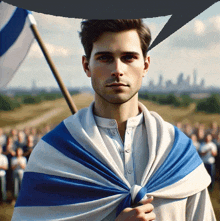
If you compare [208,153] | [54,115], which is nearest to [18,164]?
[208,153]

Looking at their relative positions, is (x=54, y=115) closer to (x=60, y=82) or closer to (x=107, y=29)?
(x=60, y=82)

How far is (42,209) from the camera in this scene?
1.82 meters

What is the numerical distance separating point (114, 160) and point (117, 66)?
1.86 feet

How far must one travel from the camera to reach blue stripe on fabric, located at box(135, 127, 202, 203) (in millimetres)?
1771

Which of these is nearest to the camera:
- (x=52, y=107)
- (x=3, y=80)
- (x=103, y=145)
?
(x=103, y=145)

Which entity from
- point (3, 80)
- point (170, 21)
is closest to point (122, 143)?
point (170, 21)

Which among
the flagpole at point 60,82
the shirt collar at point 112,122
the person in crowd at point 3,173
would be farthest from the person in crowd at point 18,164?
the shirt collar at point 112,122

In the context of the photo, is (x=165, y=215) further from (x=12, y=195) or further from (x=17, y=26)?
(x=12, y=195)

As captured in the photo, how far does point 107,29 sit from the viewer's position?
69.7 inches

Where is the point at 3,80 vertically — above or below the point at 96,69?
above

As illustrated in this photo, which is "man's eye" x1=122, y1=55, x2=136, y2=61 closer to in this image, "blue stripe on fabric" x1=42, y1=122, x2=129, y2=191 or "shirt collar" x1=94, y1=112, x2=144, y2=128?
"shirt collar" x1=94, y1=112, x2=144, y2=128

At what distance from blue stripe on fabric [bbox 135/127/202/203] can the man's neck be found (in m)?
0.33

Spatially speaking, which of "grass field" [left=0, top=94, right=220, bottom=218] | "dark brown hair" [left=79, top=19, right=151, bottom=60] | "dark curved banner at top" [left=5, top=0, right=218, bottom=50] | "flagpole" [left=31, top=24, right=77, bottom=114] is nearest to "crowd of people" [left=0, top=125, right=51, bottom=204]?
"flagpole" [left=31, top=24, right=77, bottom=114]

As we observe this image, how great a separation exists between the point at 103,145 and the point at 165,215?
55cm
